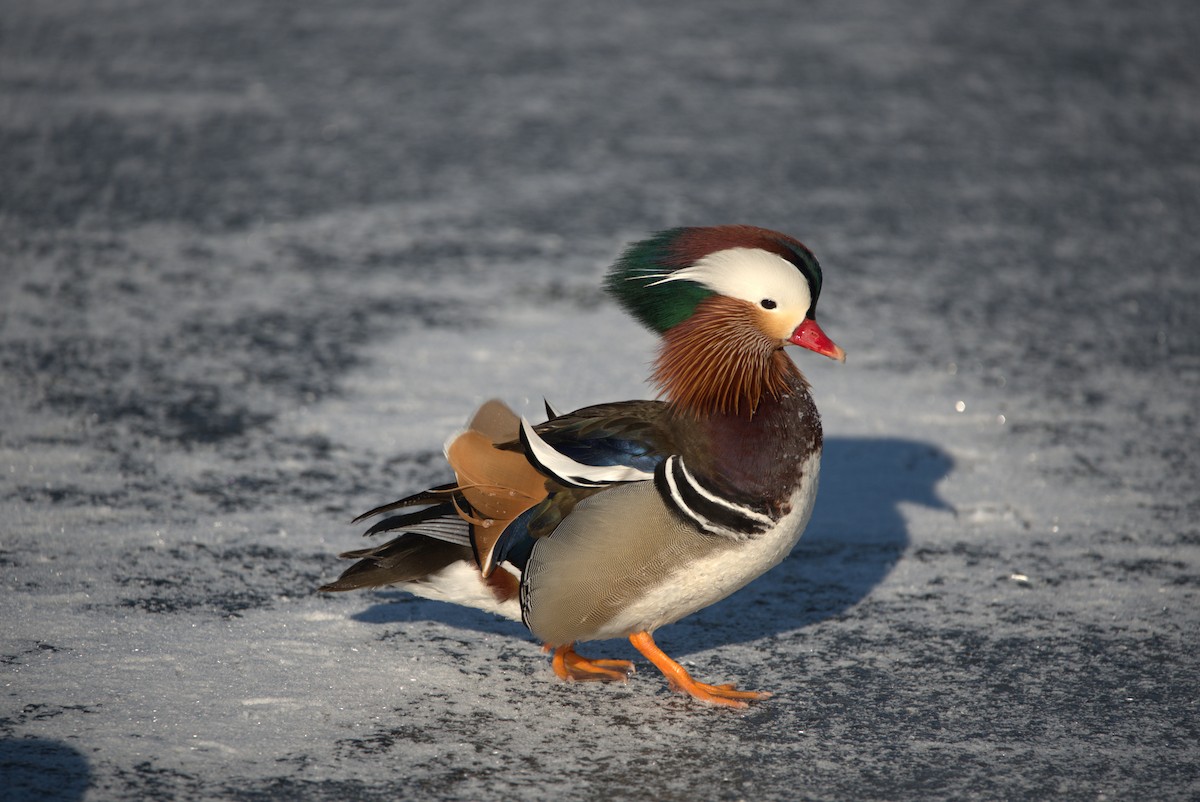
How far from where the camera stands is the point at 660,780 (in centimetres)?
312

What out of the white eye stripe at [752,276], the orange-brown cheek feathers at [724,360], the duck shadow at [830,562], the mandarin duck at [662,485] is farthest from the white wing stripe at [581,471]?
the duck shadow at [830,562]

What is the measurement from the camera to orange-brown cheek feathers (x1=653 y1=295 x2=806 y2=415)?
11.4ft

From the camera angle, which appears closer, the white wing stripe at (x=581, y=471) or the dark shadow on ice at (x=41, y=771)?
the dark shadow on ice at (x=41, y=771)

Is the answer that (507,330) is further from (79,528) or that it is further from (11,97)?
(11,97)

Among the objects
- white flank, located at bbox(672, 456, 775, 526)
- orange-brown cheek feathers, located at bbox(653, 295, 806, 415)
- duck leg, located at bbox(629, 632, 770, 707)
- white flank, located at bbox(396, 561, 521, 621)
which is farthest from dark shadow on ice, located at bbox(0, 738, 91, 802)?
orange-brown cheek feathers, located at bbox(653, 295, 806, 415)

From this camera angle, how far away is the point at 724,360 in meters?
3.46

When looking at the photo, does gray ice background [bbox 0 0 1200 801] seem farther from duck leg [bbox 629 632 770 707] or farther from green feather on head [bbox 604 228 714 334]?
green feather on head [bbox 604 228 714 334]

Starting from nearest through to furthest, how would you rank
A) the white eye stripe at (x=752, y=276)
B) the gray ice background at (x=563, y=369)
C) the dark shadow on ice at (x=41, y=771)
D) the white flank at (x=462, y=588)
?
the dark shadow on ice at (x=41, y=771) < the gray ice background at (x=563, y=369) < the white eye stripe at (x=752, y=276) < the white flank at (x=462, y=588)

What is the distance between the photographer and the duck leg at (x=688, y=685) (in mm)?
3473

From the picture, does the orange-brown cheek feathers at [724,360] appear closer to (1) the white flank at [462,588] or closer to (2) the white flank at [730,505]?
(2) the white flank at [730,505]

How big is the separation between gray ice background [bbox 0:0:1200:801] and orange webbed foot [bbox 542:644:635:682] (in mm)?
36

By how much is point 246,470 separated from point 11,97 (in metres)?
4.96

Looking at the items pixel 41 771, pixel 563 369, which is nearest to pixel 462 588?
pixel 41 771

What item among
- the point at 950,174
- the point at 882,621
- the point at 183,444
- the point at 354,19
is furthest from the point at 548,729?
the point at 354,19
